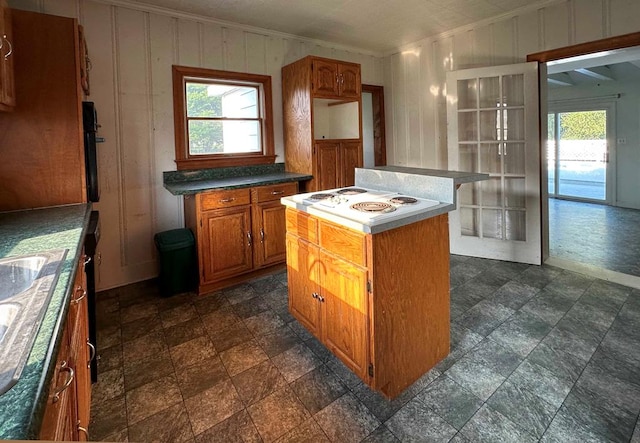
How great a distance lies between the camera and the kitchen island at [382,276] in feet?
5.65

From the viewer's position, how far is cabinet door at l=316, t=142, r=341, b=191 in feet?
12.8

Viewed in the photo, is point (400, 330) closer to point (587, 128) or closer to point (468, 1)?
point (468, 1)

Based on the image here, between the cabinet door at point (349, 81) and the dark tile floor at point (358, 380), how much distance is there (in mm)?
2449

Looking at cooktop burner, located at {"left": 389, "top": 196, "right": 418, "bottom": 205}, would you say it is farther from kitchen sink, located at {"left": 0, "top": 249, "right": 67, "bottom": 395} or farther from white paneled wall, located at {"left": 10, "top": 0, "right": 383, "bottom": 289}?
white paneled wall, located at {"left": 10, "top": 0, "right": 383, "bottom": 289}

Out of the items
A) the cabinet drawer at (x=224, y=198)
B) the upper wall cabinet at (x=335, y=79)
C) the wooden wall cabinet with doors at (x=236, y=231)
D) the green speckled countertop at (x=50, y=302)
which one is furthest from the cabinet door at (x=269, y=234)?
the green speckled countertop at (x=50, y=302)

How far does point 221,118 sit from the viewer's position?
377 centimetres

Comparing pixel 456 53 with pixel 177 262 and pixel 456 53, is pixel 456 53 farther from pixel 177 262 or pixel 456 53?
pixel 177 262

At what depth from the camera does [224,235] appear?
3.24m

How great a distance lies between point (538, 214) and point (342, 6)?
Result: 9.22 feet

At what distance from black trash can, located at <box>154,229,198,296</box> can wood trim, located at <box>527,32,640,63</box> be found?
3757 mm

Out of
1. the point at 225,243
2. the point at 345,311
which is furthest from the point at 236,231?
the point at 345,311

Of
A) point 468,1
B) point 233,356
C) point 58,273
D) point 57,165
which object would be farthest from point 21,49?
point 468,1

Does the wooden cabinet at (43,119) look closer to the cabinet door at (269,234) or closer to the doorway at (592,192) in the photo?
the cabinet door at (269,234)

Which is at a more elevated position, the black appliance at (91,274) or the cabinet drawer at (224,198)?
the cabinet drawer at (224,198)
